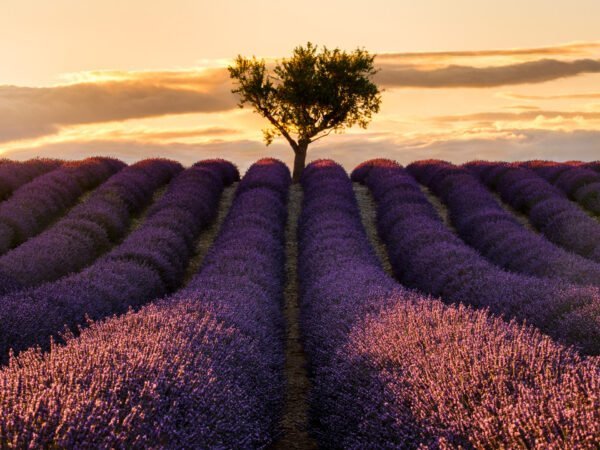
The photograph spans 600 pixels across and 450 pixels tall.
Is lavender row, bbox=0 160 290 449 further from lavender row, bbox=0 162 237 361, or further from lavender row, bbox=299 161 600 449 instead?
lavender row, bbox=0 162 237 361

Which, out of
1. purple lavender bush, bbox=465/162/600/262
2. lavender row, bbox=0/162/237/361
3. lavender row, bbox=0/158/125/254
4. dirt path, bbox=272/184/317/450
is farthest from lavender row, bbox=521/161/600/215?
lavender row, bbox=0/158/125/254

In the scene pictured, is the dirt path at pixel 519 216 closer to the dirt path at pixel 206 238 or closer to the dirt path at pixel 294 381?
the dirt path at pixel 294 381

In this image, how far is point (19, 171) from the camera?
66.0 ft

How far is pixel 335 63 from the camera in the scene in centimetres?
2333

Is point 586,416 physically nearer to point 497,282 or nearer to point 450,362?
point 450,362

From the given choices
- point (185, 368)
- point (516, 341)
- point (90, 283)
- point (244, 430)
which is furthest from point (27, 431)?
point (90, 283)

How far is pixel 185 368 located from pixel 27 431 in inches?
46.8

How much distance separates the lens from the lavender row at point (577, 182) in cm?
1742

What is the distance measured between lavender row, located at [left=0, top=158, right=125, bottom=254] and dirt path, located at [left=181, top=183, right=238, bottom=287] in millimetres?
3351

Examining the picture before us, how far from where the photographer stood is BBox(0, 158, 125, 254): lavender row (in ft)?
44.2

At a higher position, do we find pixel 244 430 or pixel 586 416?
pixel 586 416

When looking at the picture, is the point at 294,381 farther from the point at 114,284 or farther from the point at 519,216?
the point at 519,216

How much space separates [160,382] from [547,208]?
1296cm

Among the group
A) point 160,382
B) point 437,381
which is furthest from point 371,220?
point 160,382
